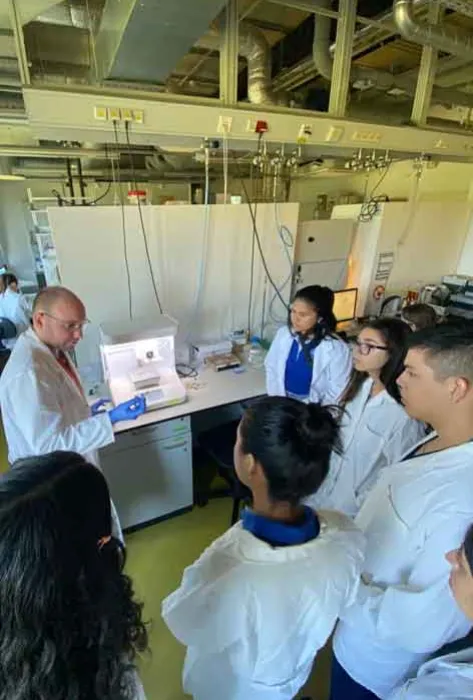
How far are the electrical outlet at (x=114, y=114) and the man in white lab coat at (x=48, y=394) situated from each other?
0.96 metres

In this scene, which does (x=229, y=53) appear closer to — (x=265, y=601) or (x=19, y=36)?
(x=19, y=36)

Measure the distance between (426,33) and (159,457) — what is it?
2.63 m

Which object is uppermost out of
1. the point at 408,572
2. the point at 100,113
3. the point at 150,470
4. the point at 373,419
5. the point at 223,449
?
the point at 100,113

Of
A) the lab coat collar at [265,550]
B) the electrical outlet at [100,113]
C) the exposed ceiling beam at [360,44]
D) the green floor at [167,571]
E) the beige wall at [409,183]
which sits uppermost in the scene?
the exposed ceiling beam at [360,44]

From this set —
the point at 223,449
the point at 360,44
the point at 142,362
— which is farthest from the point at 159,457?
the point at 360,44

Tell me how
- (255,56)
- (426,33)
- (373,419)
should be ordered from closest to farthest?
1. (373,419)
2. (426,33)
3. (255,56)

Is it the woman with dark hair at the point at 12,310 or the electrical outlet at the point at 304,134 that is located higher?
the electrical outlet at the point at 304,134

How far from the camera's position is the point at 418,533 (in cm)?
97

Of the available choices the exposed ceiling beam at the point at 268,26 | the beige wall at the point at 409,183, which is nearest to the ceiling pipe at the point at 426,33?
the exposed ceiling beam at the point at 268,26

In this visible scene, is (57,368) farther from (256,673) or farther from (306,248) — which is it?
(306,248)

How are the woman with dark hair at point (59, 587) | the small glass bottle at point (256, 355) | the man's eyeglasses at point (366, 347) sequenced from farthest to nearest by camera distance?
the small glass bottle at point (256, 355) → the man's eyeglasses at point (366, 347) → the woman with dark hair at point (59, 587)

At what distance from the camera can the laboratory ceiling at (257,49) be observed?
1.61m

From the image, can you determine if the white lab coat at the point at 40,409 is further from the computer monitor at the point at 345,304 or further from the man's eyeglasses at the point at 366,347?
the computer monitor at the point at 345,304

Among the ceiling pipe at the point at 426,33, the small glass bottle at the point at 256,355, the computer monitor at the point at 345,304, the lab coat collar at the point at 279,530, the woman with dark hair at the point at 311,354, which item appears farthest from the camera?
the computer monitor at the point at 345,304
